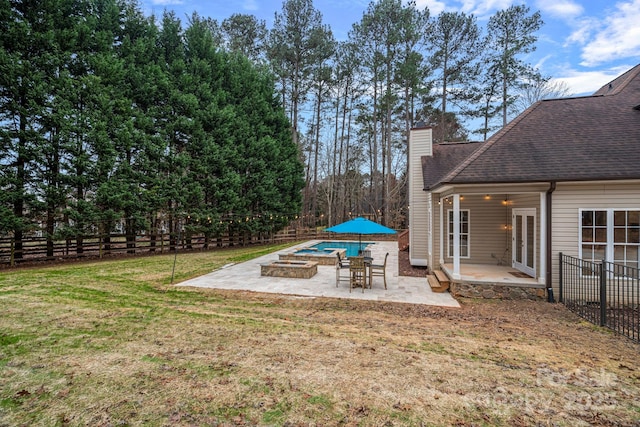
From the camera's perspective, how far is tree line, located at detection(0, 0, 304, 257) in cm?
1084

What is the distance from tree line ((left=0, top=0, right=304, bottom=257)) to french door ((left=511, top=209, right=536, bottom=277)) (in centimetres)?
1273

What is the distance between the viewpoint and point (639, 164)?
6254 millimetres

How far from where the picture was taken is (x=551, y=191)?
6680mm

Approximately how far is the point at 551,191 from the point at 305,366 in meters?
6.65

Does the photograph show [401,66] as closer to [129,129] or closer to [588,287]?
[129,129]

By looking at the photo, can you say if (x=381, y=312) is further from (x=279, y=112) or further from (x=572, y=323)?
(x=279, y=112)

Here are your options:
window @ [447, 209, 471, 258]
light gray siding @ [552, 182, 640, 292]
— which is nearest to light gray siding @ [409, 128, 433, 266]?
window @ [447, 209, 471, 258]

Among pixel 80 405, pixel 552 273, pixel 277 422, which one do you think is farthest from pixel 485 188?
pixel 80 405

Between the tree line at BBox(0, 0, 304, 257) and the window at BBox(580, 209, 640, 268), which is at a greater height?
the tree line at BBox(0, 0, 304, 257)

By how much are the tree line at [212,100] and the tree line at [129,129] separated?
0.19 ft

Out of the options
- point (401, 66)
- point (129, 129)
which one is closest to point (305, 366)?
point (129, 129)

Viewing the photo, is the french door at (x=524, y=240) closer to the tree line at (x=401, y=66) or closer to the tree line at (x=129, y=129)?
→ the tree line at (x=129, y=129)

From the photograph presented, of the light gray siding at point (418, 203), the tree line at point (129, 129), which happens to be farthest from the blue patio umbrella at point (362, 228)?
the tree line at point (129, 129)

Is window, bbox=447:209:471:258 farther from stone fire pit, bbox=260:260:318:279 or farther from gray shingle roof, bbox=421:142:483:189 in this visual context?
stone fire pit, bbox=260:260:318:279
